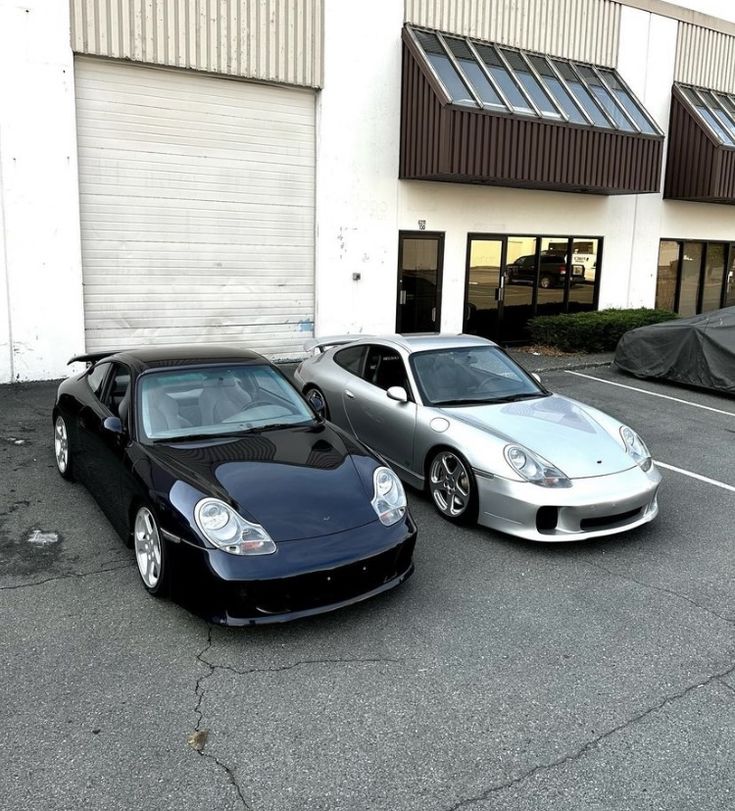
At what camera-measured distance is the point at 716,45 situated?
1797 centimetres

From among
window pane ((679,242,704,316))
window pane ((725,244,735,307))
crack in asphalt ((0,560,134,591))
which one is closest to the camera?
crack in asphalt ((0,560,134,591))

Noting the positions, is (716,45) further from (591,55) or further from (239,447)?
(239,447)

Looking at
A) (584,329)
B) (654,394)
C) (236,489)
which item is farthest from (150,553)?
(584,329)

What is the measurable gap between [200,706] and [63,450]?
150 inches

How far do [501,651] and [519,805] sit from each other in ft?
3.93

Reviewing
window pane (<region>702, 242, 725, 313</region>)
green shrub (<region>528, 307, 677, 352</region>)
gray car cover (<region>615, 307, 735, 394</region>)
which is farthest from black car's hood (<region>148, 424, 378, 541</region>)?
window pane (<region>702, 242, 725, 313</region>)

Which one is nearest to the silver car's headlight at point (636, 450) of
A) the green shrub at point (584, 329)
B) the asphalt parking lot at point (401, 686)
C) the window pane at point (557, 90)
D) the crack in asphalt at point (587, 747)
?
the asphalt parking lot at point (401, 686)

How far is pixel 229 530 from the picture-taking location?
4180mm

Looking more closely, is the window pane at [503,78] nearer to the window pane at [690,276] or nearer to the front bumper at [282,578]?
the window pane at [690,276]

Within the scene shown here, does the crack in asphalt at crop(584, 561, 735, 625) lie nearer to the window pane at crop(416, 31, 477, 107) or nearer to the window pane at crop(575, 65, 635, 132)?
the window pane at crop(416, 31, 477, 107)

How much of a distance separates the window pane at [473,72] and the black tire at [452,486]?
878cm

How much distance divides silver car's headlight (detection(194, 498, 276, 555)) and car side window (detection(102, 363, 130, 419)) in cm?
156

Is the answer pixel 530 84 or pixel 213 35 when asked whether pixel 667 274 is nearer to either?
pixel 530 84

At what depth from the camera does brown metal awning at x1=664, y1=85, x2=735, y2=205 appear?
1627 cm
